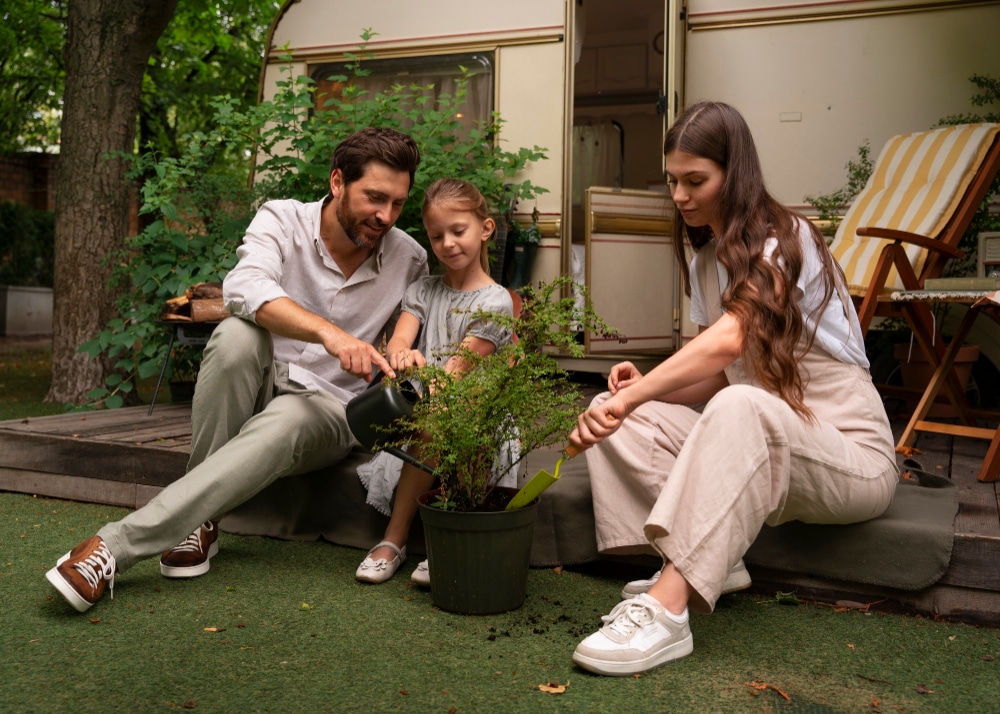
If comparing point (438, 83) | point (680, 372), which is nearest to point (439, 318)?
point (680, 372)

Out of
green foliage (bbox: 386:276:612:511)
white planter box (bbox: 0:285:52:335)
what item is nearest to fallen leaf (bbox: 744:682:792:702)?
green foliage (bbox: 386:276:612:511)

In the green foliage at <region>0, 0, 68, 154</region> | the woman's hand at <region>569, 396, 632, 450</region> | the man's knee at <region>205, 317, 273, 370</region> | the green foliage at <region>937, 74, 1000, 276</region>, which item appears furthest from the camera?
the green foliage at <region>0, 0, 68, 154</region>

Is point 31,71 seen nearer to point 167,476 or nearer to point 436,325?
point 167,476

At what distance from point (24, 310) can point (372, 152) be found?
493 inches

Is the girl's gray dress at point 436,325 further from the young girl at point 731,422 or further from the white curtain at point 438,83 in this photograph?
the white curtain at point 438,83

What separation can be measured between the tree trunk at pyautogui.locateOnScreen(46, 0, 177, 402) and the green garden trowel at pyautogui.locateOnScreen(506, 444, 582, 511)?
3927 mm

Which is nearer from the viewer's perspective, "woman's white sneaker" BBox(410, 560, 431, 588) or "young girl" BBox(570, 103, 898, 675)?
"young girl" BBox(570, 103, 898, 675)

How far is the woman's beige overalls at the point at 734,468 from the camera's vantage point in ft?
6.30

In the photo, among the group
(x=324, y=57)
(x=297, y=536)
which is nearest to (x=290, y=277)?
(x=297, y=536)

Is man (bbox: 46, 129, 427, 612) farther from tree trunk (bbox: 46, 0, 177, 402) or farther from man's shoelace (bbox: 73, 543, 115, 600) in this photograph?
tree trunk (bbox: 46, 0, 177, 402)

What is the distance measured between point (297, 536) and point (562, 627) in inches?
42.3

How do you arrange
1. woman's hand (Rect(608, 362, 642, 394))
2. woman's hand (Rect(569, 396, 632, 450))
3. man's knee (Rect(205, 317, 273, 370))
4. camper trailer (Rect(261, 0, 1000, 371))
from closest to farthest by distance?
woman's hand (Rect(569, 396, 632, 450)), woman's hand (Rect(608, 362, 642, 394)), man's knee (Rect(205, 317, 273, 370)), camper trailer (Rect(261, 0, 1000, 371))

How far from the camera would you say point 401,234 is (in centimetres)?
296

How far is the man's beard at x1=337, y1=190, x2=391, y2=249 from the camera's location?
8.98 ft
